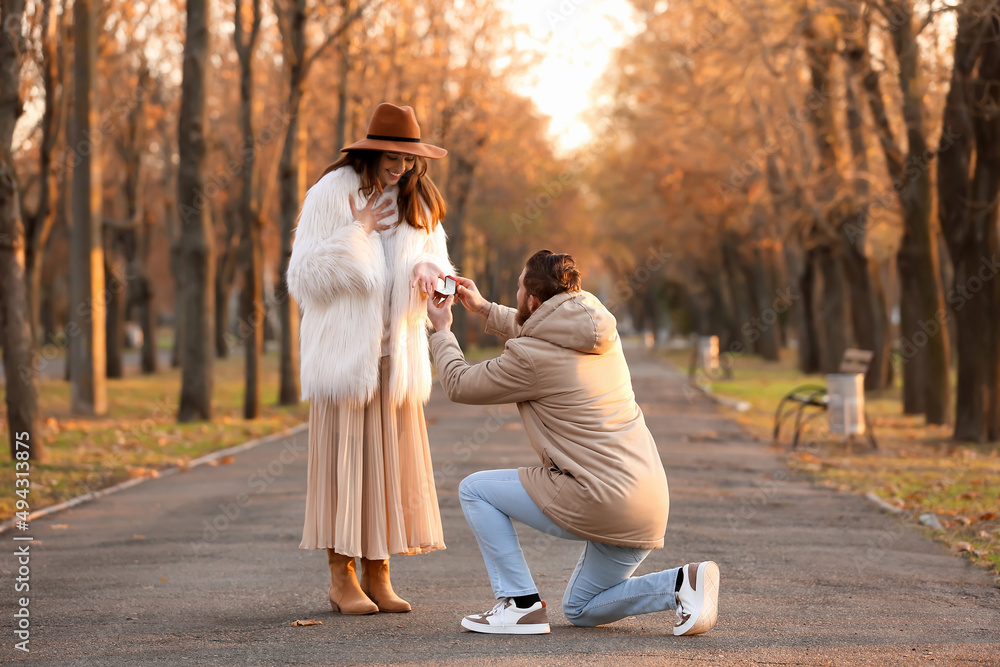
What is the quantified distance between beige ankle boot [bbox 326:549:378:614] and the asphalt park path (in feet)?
0.19

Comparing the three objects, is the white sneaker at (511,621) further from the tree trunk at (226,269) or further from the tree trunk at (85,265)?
the tree trunk at (226,269)

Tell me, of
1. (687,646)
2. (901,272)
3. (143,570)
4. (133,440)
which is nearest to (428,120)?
(901,272)

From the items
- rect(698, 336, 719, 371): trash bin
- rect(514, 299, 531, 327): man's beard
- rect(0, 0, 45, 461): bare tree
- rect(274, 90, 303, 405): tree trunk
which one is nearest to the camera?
rect(514, 299, 531, 327): man's beard

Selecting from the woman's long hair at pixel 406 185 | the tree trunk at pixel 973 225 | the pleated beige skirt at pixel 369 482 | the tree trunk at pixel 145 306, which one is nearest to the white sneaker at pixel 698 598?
the pleated beige skirt at pixel 369 482

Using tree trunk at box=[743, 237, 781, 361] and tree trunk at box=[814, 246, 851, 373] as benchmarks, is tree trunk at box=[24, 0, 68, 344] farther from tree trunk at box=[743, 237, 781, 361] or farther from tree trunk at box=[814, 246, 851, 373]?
tree trunk at box=[743, 237, 781, 361]

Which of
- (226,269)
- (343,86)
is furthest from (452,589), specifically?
(226,269)

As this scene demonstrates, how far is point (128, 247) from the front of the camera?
1324 inches

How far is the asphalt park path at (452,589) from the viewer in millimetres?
4812

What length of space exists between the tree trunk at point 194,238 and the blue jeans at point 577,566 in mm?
11954

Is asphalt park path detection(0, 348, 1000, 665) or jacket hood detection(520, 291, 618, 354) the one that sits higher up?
jacket hood detection(520, 291, 618, 354)

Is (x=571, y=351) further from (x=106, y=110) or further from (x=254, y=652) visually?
(x=106, y=110)

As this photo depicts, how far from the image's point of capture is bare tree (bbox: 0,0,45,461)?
424 inches

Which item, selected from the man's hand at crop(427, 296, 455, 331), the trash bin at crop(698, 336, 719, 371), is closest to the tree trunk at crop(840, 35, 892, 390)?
the trash bin at crop(698, 336, 719, 371)

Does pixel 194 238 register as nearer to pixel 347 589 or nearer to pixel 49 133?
pixel 49 133
